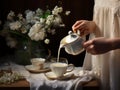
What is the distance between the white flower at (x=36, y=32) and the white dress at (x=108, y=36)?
258 mm

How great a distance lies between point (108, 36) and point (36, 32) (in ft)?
1.20

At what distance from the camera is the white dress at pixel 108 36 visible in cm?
131

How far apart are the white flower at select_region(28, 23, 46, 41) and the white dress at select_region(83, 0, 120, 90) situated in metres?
0.26

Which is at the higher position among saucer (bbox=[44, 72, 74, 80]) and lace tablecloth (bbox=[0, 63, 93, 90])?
saucer (bbox=[44, 72, 74, 80])

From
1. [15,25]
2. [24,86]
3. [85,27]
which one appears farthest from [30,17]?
[24,86]

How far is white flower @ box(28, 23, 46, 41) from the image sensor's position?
1.51m

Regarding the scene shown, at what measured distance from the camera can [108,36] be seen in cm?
136

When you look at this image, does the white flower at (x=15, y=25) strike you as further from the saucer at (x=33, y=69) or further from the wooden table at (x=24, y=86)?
the wooden table at (x=24, y=86)

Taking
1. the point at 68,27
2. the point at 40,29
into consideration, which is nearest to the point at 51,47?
the point at 68,27

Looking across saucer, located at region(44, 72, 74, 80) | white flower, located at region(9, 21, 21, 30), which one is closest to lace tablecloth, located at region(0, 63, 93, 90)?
saucer, located at region(44, 72, 74, 80)

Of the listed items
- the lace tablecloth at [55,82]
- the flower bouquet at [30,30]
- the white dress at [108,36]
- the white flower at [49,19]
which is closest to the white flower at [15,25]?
the flower bouquet at [30,30]

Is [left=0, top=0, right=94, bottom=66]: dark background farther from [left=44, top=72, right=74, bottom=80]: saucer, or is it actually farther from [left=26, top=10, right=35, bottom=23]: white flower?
[left=44, top=72, right=74, bottom=80]: saucer

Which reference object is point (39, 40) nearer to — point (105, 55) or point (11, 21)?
point (11, 21)

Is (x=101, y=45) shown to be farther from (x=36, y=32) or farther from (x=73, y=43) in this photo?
(x=36, y=32)
